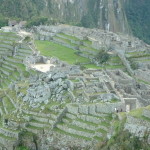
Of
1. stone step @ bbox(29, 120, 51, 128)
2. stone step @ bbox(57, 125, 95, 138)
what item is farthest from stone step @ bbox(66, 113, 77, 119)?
stone step @ bbox(29, 120, 51, 128)

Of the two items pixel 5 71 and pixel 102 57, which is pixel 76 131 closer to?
pixel 5 71

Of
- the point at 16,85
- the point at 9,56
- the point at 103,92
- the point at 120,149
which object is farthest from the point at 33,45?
the point at 120,149

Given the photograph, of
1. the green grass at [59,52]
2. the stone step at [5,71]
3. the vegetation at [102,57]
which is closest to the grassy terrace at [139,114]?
the stone step at [5,71]

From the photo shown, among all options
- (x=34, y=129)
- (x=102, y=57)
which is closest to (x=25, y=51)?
(x=102, y=57)

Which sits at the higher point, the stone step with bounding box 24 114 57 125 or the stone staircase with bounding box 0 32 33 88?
the stone step with bounding box 24 114 57 125

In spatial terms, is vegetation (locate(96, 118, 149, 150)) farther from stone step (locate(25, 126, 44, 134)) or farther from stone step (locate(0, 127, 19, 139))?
stone step (locate(0, 127, 19, 139))

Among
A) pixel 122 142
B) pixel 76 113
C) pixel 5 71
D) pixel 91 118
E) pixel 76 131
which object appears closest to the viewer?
pixel 122 142

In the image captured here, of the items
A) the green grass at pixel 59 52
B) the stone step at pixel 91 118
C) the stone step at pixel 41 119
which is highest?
the stone step at pixel 91 118

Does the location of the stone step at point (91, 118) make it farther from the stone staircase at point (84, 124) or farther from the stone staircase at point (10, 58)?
the stone staircase at point (10, 58)

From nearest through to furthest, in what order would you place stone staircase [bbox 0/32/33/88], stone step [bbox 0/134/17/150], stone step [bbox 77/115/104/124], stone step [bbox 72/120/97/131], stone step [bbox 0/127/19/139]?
stone step [bbox 72/120/97/131] → stone step [bbox 77/115/104/124] → stone step [bbox 0/134/17/150] → stone step [bbox 0/127/19/139] → stone staircase [bbox 0/32/33/88]
